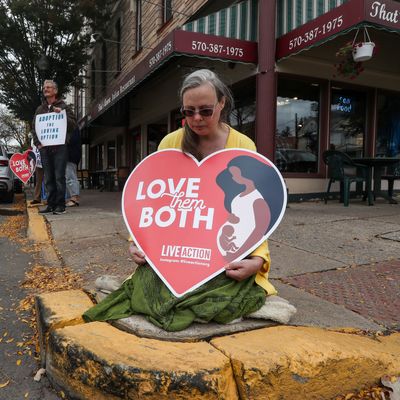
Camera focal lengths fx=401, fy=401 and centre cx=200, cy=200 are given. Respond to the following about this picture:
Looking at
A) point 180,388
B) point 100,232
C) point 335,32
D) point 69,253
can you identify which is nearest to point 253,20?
point 335,32

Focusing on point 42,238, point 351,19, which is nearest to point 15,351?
point 42,238

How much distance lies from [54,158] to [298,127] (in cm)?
490

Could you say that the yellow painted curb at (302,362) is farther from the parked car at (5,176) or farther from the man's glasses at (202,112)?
the parked car at (5,176)

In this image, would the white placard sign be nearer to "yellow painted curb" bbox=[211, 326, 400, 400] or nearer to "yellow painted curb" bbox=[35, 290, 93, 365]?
"yellow painted curb" bbox=[35, 290, 93, 365]

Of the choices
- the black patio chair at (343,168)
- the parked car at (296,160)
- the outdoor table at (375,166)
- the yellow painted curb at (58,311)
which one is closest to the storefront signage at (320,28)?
the black patio chair at (343,168)

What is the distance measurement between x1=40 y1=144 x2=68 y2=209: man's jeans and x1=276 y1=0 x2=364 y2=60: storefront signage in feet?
13.0

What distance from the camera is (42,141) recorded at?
6.43m

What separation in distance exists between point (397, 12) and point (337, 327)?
4.89 m

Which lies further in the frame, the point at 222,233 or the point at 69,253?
the point at 69,253

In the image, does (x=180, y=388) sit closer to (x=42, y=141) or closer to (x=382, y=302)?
(x=382, y=302)

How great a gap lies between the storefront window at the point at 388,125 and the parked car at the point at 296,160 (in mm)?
1931

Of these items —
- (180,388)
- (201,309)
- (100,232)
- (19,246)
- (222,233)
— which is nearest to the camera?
(180,388)

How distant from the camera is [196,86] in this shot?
6.74 feet

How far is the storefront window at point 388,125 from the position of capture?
9.28m
